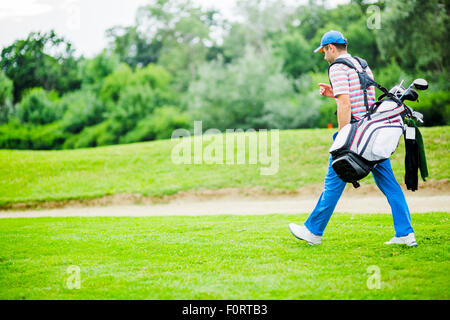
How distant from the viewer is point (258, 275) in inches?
193

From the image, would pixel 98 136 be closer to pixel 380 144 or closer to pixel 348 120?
pixel 348 120

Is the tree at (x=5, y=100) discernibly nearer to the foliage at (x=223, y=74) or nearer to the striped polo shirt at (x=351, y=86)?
the foliage at (x=223, y=74)

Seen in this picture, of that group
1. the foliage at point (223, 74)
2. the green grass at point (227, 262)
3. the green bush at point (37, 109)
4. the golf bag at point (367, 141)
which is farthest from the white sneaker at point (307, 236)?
the green bush at point (37, 109)

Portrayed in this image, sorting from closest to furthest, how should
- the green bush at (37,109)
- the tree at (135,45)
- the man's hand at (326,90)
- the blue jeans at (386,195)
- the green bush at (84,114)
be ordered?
1. the blue jeans at (386,195)
2. the man's hand at (326,90)
3. the green bush at (84,114)
4. the green bush at (37,109)
5. the tree at (135,45)

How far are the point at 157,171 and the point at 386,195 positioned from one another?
11.5 meters

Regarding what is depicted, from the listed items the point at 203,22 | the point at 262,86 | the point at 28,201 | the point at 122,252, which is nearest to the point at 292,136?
the point at 28,201

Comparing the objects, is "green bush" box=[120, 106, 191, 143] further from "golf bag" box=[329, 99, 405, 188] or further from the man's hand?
"golf bag" box=[329, 99, 405, 188]

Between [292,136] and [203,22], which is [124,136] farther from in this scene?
[203,22]

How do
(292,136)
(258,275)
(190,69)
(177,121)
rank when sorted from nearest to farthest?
(258,275), (292,136), (177,121), (190,69)

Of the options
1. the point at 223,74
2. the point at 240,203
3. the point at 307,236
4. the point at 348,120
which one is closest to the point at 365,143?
the point at 348,120

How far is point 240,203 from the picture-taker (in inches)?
510

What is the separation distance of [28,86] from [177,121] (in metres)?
24.5

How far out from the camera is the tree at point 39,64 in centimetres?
4964
